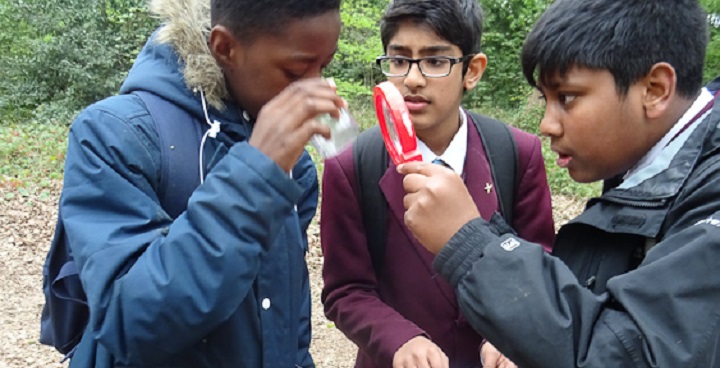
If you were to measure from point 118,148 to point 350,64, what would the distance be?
1566 cm

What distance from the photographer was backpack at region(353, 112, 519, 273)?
239 cm

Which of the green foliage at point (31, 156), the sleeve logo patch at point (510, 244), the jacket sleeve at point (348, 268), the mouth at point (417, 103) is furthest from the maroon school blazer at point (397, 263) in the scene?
the green foliage at point (31, 156)

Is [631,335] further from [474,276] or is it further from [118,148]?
[118,148]

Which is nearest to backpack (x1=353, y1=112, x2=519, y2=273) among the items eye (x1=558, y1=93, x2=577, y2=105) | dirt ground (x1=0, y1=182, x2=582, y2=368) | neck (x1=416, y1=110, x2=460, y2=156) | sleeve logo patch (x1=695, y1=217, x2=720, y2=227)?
neck (x1=416, y1=110, x2=460, y2=156)

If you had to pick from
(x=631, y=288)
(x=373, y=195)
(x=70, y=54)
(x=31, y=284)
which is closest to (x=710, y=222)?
(x=631, y=288)

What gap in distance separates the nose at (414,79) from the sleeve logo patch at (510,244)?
3.89 ft

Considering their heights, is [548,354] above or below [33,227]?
above

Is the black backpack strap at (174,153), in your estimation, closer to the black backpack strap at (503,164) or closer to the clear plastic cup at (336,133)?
the clear plastic cup at (336,133)

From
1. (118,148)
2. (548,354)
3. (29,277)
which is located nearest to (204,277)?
(118,148)

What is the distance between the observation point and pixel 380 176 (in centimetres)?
241

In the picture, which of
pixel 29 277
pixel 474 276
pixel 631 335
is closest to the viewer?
pixel 631 335

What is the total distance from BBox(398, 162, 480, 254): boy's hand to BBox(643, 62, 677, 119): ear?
1.85 ft

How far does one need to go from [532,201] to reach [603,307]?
3.39 feet

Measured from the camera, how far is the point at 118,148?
152 centimetres
